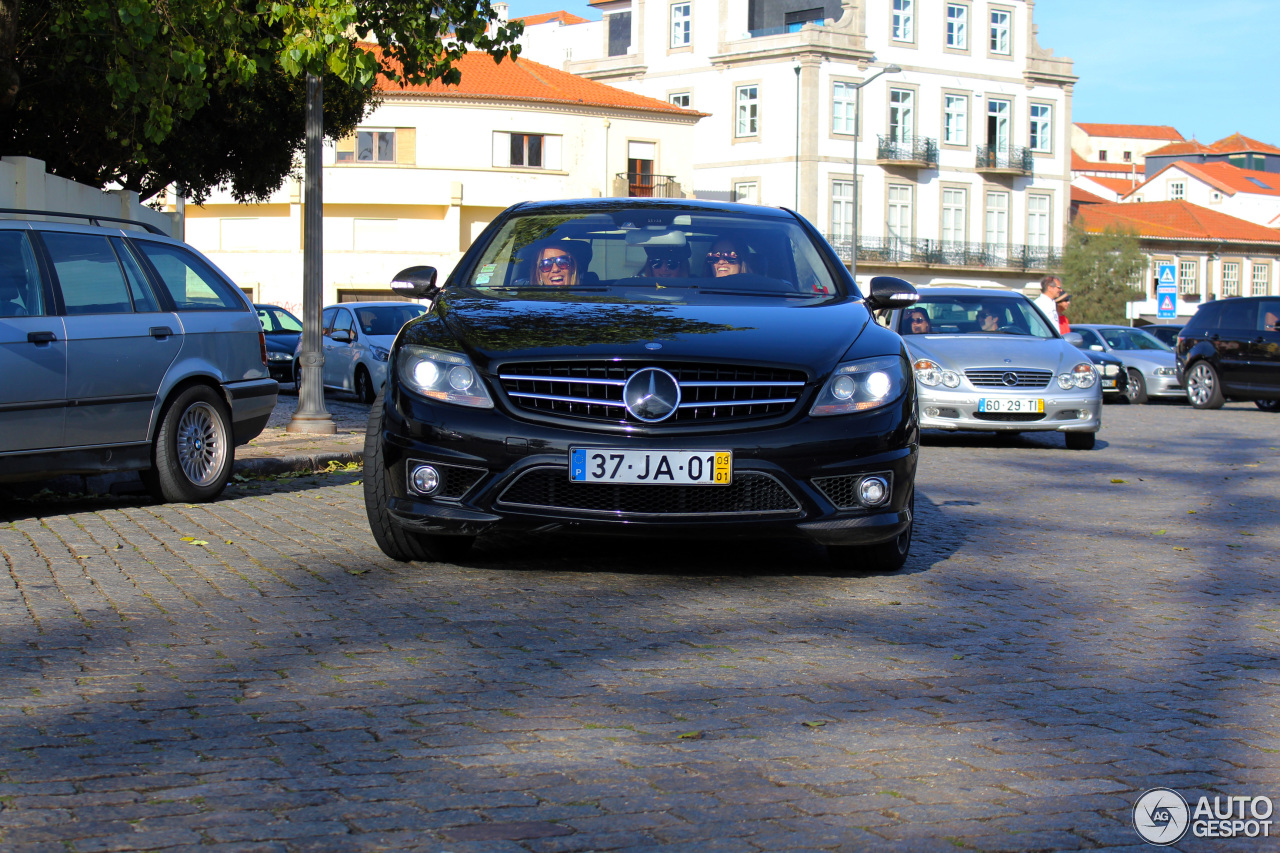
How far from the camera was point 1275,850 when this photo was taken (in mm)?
3197

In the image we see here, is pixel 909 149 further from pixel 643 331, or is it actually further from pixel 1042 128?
pixel 643 331

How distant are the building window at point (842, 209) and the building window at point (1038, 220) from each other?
11.3 metres

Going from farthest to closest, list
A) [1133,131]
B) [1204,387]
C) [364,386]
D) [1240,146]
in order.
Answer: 1. [1133,131]
2. [1240,146]
3. [1204,387]
4. [364,386]

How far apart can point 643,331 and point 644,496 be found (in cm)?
69

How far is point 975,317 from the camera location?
15750 mm

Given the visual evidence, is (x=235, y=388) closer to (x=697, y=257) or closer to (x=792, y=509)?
(x=697, y=257)

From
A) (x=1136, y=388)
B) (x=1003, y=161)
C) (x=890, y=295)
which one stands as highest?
(x=1003, y=161)

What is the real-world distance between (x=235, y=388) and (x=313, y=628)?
465cm

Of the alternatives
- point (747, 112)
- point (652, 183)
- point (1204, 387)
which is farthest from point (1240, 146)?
point (1204, 387)

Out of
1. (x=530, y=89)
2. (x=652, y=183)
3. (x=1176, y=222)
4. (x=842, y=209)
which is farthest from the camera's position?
(x=1176, y=222)

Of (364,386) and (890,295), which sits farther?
(364,386)

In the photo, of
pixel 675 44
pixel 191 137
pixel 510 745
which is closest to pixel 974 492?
pixel 510 745

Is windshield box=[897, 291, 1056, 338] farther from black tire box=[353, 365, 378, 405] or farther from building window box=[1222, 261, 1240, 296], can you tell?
building window box=[1222, 261, 1240, 296]

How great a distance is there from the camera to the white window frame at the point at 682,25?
A: 220ft
